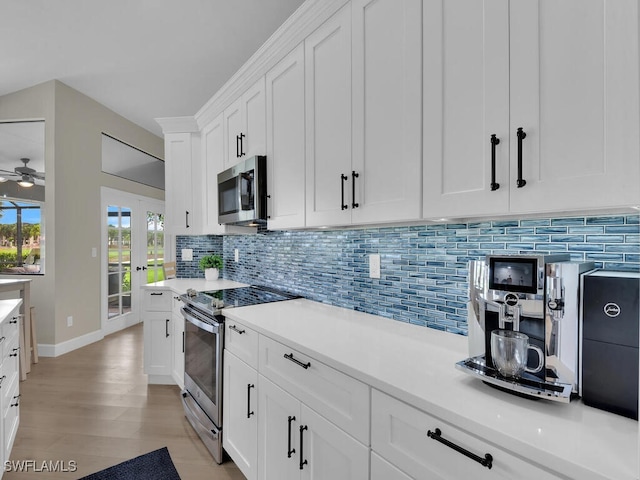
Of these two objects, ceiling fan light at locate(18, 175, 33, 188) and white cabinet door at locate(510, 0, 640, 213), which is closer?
white cabinet door at locate(510, 0, 640, 213)

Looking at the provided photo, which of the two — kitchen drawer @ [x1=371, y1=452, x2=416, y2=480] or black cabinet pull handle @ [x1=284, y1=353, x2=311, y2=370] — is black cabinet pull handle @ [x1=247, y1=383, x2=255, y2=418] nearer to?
black cabinet pull handle @ [x1=284, y1=353, x2=311, y2=370]

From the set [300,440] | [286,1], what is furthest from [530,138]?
[286,1]

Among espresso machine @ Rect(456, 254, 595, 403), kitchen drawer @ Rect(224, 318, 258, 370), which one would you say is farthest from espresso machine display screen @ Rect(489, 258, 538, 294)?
kitchen drawer @ Rect(224, 318, 258, 370)

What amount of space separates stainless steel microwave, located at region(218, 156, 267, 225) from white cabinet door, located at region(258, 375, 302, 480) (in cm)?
106

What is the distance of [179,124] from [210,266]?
4.76 ft

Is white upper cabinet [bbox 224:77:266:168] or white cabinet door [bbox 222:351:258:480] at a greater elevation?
white upper cabinet [bbox 224:77:266:168]

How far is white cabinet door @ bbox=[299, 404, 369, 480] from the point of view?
106 cm

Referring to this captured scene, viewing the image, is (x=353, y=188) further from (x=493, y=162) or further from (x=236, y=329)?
(x=236, y=329)

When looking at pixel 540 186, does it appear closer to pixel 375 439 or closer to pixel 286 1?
pixel 375 439

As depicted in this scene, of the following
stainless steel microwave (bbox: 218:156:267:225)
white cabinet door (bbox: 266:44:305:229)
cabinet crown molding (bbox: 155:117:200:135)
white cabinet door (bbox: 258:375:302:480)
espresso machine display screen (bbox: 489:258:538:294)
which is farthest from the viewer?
cabinet crown molding (bbox: 155:117:200:135)

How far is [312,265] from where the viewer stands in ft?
7.50

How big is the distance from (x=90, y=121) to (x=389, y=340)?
4716mm

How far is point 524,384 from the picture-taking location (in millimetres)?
840

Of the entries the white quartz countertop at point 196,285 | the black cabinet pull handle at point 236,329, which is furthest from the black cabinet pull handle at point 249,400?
the white quartz countertop at point 196,285
